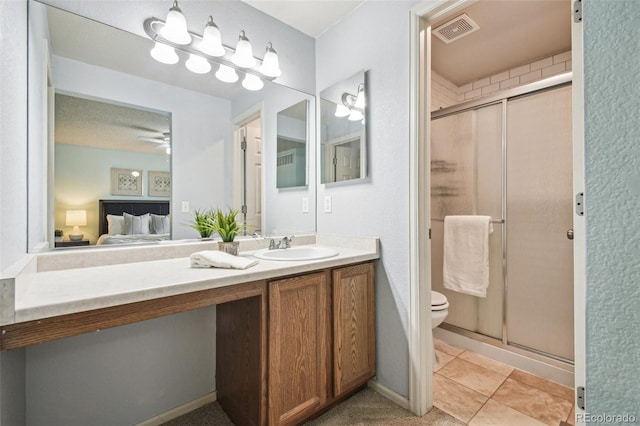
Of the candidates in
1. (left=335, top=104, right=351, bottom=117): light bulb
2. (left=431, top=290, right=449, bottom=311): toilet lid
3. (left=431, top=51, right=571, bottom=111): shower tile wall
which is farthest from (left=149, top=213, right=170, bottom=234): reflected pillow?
(left=431, top=51, right=571, bottom=111): shower tile wall

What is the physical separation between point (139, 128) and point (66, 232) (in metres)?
0.58

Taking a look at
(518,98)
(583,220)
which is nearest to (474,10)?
(518,98)

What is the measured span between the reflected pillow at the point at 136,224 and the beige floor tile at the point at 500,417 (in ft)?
6.35

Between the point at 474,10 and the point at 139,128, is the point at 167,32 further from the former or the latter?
the point at 474,10

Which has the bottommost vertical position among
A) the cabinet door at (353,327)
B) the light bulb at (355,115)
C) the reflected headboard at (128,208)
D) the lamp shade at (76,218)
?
the cabinet door at (353,327)

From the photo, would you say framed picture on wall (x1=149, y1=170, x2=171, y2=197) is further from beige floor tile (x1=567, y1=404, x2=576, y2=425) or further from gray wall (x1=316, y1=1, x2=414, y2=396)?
beige floor tile (x1=567, y1=404, x2=576, y2=425)

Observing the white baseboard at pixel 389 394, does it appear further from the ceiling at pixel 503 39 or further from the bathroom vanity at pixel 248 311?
the ceiling at pixel 503 39

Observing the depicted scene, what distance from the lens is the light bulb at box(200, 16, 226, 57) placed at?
1.58 meters

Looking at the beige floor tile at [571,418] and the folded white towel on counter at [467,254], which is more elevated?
the folded white towel on counter at [467,254]

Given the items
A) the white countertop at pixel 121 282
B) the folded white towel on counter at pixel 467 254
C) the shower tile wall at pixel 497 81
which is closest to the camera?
the white countertop at pixel 121 282

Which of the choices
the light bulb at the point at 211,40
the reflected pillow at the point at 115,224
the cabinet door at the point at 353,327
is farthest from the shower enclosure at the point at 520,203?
the reflected pillow at the point at 115,224

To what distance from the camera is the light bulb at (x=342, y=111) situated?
1.94m

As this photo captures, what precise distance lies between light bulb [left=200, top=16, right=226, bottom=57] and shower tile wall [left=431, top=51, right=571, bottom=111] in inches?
81.7

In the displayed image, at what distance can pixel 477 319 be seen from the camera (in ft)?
7.73
